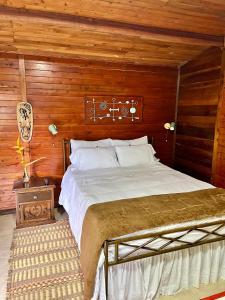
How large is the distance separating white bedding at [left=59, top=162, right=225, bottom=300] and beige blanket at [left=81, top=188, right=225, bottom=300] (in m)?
0.11

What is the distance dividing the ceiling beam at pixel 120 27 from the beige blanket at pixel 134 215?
1.82 meters

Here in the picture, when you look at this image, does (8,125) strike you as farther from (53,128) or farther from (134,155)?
(134,155)

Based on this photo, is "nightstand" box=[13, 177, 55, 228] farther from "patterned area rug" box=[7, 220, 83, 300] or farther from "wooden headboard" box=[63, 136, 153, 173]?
"wooden headboard" box=[63, 136, 153, 173]

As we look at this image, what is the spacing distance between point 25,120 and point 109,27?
1679 mm

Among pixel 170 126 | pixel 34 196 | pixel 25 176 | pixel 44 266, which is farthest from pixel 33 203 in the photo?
pixel 170 126

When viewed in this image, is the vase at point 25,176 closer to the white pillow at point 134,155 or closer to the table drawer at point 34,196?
the table drawer at point 34,196

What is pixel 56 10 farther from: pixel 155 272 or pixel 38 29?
pixel 155 272

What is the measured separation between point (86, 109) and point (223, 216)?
242 cm

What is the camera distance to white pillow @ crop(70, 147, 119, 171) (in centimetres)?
299

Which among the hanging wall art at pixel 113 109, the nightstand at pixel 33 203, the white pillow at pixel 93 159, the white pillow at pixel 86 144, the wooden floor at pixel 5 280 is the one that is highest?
the hanging wall art at pixel 113 109

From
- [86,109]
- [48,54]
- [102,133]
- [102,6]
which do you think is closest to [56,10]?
[102,6]

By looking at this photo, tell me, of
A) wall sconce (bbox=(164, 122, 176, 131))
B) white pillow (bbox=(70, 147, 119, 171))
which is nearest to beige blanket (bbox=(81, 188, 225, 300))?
white pillow (bbox=(70, 147, 119, 171))

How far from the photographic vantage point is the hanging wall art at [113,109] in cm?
343

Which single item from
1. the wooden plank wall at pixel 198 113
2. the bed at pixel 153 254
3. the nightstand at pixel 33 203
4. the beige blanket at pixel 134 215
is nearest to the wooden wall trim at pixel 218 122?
the wooden plank wall at pixel 198 113
